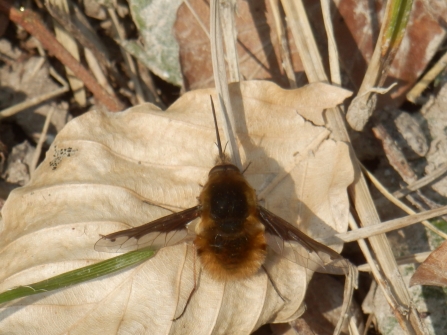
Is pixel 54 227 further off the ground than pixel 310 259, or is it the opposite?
pixel 54 227

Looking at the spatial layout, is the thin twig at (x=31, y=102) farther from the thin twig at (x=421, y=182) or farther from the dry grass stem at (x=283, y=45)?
the thin twig at (x=421, y=182)

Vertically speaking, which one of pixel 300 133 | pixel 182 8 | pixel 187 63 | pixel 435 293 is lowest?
pixel 435 293

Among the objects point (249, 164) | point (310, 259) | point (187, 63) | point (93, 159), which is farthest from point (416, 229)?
point (93, 159)

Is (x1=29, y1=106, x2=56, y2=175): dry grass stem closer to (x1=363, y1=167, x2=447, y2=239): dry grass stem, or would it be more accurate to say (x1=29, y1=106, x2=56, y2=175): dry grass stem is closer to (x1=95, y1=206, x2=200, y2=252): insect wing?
(x1=95, y1=206, x2=200, y2=252): insect wing

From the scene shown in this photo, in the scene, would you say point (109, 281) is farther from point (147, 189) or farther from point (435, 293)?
point (435, 293)

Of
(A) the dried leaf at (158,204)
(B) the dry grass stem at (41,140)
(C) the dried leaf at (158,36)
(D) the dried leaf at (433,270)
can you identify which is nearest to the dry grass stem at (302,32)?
(A) the dried leaf at (158,204)

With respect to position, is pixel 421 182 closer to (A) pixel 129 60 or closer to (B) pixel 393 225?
(B) pixel 393 225

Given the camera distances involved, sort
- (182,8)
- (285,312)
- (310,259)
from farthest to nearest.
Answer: (182,8) < (285,312) < (310,259)
